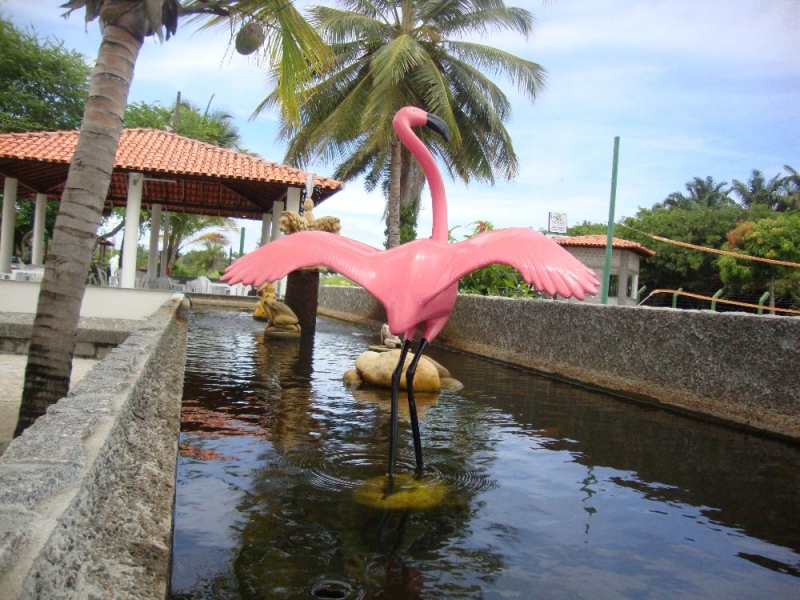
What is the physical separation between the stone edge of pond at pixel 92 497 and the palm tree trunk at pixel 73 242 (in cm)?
85

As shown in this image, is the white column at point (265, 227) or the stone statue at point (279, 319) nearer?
the stone statue at point (279, 319)

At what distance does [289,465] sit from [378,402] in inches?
104

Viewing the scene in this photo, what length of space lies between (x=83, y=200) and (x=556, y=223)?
67.0ft

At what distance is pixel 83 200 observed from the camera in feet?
14.9

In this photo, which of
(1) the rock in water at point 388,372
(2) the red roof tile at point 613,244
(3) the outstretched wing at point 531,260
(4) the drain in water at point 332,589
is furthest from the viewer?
(2) the red roof tile at point 613,244

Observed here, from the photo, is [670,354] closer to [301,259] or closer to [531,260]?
[531,260]

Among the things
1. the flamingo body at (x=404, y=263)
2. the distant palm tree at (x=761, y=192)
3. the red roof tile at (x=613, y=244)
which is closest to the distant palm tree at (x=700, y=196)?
the distant palm tree at (x=761, y=192)

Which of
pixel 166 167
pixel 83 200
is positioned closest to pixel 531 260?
pixel 83 200

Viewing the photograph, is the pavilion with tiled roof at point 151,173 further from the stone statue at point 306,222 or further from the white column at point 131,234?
the stone statue at point 306,222

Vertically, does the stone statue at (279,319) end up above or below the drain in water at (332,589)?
above

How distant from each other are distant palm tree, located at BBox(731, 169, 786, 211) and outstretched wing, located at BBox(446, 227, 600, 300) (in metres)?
46.0

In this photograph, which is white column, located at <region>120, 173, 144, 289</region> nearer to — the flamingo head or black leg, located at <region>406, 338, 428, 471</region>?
the flamingo head

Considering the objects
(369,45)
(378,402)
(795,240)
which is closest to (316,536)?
(378,402)

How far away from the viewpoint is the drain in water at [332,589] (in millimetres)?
2861
